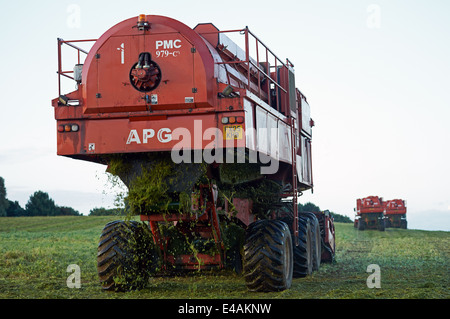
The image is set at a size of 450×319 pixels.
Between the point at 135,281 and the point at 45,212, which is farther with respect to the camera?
the point at 45,212

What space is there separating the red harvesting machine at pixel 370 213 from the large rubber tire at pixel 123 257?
3151 cm

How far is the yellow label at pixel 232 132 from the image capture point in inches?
334

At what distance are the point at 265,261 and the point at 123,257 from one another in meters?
2.23

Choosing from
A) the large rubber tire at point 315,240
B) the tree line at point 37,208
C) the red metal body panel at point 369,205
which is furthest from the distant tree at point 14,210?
the large rubber tire at point 315,240

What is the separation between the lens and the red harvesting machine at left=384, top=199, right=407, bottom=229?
44.2 m

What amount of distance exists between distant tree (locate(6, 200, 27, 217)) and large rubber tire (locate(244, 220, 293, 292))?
54.1 meters

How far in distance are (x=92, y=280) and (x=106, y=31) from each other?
476 cm

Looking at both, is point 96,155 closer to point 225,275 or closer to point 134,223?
point 134,223
